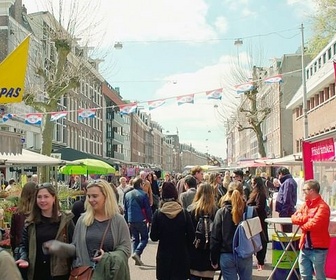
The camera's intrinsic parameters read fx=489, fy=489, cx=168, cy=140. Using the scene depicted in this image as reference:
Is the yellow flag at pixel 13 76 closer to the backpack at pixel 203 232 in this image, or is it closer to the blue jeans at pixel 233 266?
the backpack at pixel 203 232

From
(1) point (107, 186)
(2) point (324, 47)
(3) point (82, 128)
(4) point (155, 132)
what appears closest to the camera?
(1) point (107, 186)

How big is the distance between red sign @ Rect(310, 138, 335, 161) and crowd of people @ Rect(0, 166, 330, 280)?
124 centimetres

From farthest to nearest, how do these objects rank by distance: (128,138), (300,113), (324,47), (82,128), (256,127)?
(128,138), (82,128), (300,113), (256,127), (324,47)

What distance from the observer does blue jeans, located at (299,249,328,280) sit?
22.4ft

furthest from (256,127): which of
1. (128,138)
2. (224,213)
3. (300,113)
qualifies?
(128,138)

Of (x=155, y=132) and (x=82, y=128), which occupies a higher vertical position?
(x=155, y=132)

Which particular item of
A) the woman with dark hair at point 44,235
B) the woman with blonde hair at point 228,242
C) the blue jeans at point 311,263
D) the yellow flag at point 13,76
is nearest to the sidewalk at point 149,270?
the blue jeans at point 311,263

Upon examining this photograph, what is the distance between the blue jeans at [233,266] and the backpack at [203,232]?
0.95 ft

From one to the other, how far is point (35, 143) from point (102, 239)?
117ft

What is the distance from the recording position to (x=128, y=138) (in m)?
88.1

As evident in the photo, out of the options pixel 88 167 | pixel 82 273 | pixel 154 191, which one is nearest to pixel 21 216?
pixel 82 273

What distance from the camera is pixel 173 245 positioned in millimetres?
6055

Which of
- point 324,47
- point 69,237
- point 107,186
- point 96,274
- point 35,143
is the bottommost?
point 96,274

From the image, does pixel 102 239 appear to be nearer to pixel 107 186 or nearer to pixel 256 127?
pixel 107 186
